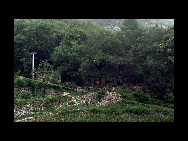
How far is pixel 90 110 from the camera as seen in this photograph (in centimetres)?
1077

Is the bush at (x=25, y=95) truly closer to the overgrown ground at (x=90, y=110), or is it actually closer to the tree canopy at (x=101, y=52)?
the overgrown ground at (x=90, y=110)

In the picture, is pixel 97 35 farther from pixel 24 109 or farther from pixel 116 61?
pixel 24 109

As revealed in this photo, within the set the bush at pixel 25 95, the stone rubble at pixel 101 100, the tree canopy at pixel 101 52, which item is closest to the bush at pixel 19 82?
the bush at pixel 25 95

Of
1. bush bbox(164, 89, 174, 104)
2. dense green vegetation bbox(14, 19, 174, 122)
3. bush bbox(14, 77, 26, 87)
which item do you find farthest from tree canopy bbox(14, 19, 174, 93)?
bush bbox(14, 77, 26, 87)

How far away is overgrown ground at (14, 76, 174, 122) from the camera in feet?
30.9

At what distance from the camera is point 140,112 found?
415 inches

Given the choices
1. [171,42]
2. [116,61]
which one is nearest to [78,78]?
[116,61]

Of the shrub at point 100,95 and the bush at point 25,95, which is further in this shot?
the shrub at point 100,95

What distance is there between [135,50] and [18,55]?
12.7m

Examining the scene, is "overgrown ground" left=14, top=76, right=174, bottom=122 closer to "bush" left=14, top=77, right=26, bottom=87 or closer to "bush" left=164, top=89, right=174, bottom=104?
"bush" left=14, top=77, right=26, bottom=87

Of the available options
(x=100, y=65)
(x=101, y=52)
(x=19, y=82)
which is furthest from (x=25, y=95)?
(x=101, y=52)

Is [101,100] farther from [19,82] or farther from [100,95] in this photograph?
[19,82]

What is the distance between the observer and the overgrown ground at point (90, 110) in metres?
9.41

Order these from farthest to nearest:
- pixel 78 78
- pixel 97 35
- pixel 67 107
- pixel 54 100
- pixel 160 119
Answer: pixel 78 78 → pixel 97 35 → pixel 54 100 → pixel 67 107 → pixel 160 119
